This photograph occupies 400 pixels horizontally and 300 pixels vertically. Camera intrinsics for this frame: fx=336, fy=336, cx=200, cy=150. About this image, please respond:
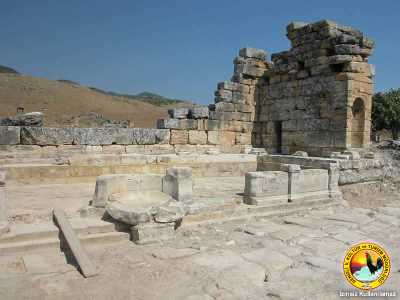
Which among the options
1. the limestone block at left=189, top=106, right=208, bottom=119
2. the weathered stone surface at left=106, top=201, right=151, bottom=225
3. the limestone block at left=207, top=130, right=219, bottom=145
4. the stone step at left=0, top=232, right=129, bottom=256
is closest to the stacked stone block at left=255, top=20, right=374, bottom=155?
the limestone block at left=207, top=130, right=219, bottom=145

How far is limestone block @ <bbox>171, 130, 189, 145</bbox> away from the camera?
10070 mm

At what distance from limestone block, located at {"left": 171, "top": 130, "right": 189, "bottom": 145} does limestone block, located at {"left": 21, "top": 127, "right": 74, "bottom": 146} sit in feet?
9.66

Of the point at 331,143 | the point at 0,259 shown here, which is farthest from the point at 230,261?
the point at 331,143

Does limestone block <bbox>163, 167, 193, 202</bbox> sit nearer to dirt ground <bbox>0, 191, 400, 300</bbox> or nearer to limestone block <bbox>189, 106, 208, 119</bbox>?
dirt ground <bbox>0, 191, 400, 300</bbox>

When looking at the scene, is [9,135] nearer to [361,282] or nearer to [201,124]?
[201,124]

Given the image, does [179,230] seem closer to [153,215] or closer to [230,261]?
[153,215]

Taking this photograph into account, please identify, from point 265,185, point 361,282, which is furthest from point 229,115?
point 361,282

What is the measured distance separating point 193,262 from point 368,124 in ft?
26.2

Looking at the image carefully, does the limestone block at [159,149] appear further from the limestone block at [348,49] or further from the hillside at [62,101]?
the hillside at [62,101]

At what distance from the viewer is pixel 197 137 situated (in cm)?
1052

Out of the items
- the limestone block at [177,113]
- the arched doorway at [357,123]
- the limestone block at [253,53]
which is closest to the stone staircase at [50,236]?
the limestone block at [177,113]

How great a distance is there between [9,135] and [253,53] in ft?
26.5

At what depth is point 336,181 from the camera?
296 inches

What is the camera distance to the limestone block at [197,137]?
410 inches
